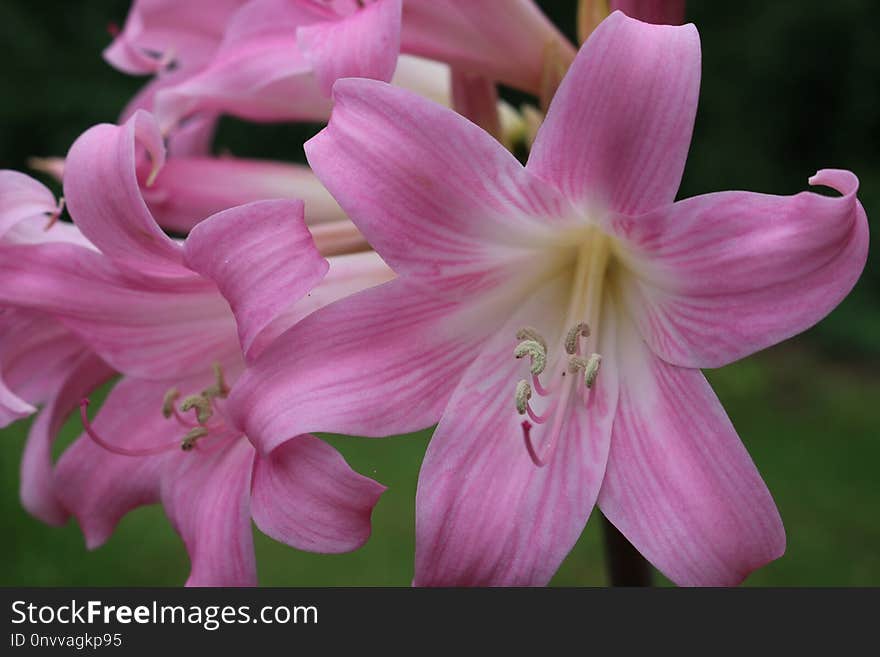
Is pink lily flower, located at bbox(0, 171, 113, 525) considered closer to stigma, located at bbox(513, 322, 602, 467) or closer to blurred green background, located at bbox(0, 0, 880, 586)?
stigma, located at bbox(513, 322, 602, 467)

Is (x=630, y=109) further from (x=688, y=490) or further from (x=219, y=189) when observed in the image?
(x=219, y=189)

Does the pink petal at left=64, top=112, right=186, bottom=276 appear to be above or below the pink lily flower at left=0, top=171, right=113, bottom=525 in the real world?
above

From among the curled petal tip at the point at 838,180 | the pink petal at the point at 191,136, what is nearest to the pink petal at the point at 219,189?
the pink petal at the point at 191,136

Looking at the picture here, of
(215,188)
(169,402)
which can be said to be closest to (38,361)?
(169,402)

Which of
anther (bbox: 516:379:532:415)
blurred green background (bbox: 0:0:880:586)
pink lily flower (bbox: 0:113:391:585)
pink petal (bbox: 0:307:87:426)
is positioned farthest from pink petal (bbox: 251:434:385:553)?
blurred green background (bbox: 0:0:880:586)

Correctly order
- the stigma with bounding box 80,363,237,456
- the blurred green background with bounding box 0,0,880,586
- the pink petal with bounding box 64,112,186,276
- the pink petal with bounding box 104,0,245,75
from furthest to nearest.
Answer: the blurred green background with bounding box 0,0,880,586 → the pink petal with bounding box 104,0,245,75 → the stigma with bounding box 80,363,237,456 → the pink petal with bounding box 64,112,186,276

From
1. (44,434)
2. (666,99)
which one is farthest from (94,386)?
(666,99)

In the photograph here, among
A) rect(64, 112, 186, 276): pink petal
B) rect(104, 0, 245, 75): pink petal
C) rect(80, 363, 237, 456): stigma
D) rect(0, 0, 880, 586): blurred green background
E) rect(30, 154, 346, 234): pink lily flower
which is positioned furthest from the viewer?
rect(0, 0, 880, 586): blurred green background
